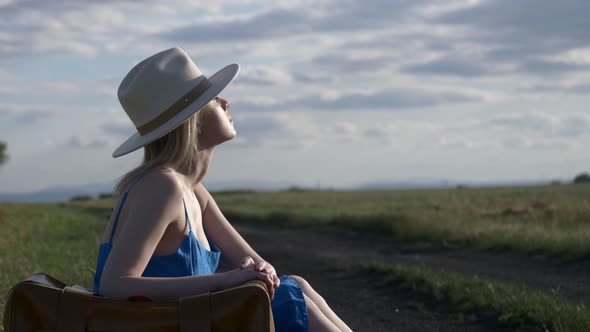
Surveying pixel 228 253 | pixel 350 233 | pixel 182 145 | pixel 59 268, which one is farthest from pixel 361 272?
pixel 350 233

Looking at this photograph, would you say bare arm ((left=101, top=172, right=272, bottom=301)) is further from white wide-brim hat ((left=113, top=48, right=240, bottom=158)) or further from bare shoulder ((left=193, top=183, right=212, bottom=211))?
bare shoulder ((left=193, top=183, right=212, bottom=211))

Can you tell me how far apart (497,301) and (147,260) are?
4373 mm

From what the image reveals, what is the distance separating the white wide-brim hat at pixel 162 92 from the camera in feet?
10.3

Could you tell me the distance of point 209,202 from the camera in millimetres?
3641

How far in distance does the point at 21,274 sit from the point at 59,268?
594mm

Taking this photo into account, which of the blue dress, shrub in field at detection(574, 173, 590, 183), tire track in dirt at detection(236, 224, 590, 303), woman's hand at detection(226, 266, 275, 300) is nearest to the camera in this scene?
woman's hand at detection(226, 266, 275, 300)

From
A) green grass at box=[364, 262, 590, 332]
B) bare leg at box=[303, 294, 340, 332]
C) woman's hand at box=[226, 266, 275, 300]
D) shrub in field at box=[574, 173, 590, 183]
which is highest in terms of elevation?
woman's hand at box=[226, 266, 275, 300]

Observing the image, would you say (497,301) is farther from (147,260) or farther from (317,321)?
(147,260)

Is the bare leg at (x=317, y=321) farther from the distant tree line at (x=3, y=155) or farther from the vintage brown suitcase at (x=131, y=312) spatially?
the distant tree line at (x=3, y=155)

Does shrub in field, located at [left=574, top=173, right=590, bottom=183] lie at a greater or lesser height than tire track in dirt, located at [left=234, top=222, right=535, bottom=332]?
lesser

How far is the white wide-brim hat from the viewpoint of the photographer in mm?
3154

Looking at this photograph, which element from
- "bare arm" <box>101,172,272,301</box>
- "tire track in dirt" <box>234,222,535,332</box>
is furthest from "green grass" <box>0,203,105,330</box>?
"bare arm" <box>101,172,272,301</box>

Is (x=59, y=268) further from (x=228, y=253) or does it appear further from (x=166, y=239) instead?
(x=166, y=239)

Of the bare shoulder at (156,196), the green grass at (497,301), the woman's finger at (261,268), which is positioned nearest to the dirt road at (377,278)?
the green grass at (497,301)
